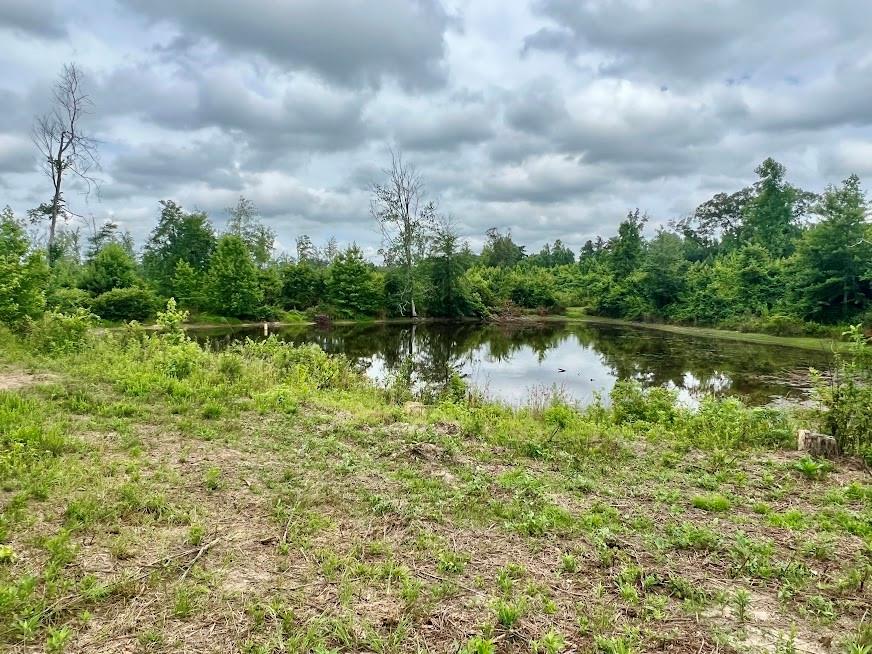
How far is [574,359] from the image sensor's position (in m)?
20.3

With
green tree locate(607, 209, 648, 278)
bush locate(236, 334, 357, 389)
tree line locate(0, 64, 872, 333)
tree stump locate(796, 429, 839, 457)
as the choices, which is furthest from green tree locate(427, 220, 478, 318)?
tree stump locate(796, 429, 839, 457)

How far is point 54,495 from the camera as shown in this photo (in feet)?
13.8

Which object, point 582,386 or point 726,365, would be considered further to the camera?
point 726,365

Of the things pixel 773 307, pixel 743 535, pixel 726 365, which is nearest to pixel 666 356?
pixel 726 365

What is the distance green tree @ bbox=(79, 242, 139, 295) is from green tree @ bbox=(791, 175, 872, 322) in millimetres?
41930

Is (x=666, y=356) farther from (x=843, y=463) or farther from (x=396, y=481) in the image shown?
(x=396, y=481)

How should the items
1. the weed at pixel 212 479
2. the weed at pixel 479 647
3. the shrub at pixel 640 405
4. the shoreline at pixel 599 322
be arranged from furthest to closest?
1. the shoreline at pixel 599 322
2. the shrub at pixel 640 405
3. the weed at pixel 212 479
4. the weed at pixel 479 647

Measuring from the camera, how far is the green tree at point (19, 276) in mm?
12070

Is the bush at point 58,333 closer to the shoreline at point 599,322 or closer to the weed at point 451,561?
the shoreline at point 599,322

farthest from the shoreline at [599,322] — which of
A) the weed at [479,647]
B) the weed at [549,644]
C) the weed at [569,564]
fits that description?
the weed at [549,644]

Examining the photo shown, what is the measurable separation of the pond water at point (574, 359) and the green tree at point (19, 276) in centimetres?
917

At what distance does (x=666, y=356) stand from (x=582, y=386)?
854 centimetres

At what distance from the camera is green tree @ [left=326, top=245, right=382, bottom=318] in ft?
129

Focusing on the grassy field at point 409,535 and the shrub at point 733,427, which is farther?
the shrub at point 733,427
